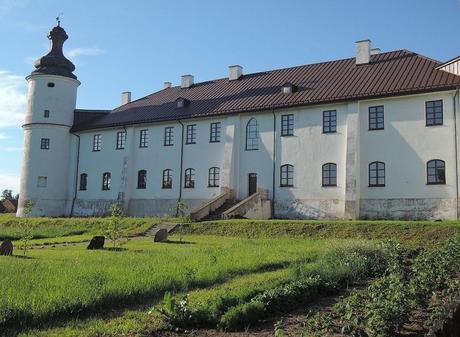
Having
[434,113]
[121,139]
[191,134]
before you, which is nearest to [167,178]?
[191,134]

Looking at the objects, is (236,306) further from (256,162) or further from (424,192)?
(256,162)

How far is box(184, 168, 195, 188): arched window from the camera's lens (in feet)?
114

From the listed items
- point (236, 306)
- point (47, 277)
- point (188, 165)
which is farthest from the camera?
point (188, 165)

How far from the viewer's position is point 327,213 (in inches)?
1126

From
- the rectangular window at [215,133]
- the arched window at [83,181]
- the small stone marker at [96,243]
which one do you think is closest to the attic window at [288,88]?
the rectangular window at [215,133]

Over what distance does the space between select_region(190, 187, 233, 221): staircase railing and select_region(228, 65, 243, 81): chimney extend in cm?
1037

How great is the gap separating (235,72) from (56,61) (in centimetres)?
1466

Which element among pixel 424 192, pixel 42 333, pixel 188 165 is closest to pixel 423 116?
pixel 424 192

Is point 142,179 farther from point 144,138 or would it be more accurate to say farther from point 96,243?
point 96,243

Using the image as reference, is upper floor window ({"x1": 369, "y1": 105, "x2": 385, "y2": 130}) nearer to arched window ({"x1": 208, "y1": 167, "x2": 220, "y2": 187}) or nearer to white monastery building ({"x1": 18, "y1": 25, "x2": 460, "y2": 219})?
white monastery building ({"x1": 18, "y1": 25, "x2": 460, "y2": 219})

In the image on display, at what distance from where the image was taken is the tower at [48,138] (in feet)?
133

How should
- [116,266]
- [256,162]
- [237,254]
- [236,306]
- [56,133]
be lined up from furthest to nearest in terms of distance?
[56,133] → [256,162] → [237,254] → [116,266] → [236,306]

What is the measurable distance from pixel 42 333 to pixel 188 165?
2844 centimetres

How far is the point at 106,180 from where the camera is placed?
130 ft
